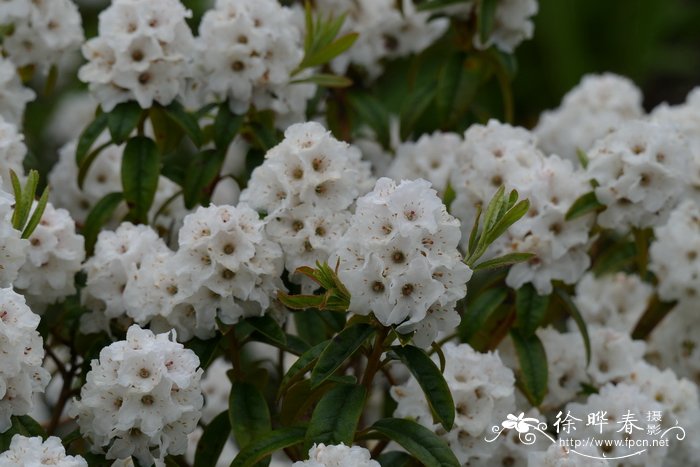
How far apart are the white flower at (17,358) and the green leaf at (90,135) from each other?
70 centimetres

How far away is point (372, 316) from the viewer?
81.3 inches

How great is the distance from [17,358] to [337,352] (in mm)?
545

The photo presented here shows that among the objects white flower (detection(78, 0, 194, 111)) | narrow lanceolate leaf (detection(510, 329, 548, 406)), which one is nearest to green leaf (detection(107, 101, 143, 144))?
white flower (detection(78, 0, 194, 111))

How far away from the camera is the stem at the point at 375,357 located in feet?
6.85

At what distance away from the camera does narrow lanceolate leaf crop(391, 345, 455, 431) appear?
81.1 inches

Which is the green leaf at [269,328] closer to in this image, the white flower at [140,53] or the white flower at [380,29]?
the white flower at [140,53]

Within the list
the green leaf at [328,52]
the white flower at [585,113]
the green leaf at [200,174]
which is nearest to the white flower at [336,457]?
the green leaf at [200,174]

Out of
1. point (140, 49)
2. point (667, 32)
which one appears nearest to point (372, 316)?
point (140, 49)

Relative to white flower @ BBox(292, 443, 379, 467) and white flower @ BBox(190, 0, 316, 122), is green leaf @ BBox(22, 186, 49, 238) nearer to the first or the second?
white flower @ BBox(190, 0, 316, 122)

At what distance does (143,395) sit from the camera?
204 centimetres

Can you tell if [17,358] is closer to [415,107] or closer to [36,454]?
[36,454]

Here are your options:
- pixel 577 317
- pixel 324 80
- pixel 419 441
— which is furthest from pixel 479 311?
pixel 324 80

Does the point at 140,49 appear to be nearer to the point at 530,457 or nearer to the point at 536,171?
the point at 536,171

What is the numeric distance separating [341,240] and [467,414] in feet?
1.67
